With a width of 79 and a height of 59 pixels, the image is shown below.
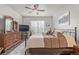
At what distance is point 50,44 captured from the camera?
7.08 ft

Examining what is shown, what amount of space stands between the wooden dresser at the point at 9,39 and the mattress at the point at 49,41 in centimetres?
17

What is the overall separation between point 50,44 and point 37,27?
304mm

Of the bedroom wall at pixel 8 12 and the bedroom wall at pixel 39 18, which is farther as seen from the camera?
the bedroom wall at pixel 39 18

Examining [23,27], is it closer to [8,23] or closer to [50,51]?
[8,23]

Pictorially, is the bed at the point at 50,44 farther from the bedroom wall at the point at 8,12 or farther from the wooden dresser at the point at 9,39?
the bedroom wall at the point at 8,12

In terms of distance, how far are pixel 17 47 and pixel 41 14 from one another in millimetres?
564

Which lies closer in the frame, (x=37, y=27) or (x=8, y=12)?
(x=8, y=12)

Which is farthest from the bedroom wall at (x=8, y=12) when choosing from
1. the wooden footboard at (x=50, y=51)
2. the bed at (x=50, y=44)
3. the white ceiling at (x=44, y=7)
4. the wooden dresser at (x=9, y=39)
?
the wooden footboard at (x=50, y=51)

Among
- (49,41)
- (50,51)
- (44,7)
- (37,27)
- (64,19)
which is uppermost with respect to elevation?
(44,7)

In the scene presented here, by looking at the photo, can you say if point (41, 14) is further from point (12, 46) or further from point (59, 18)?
point (12, 46)

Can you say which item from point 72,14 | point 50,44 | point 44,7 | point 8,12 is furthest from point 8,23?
point 72,14

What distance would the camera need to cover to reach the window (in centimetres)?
221

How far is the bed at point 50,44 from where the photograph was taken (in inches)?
83.6
